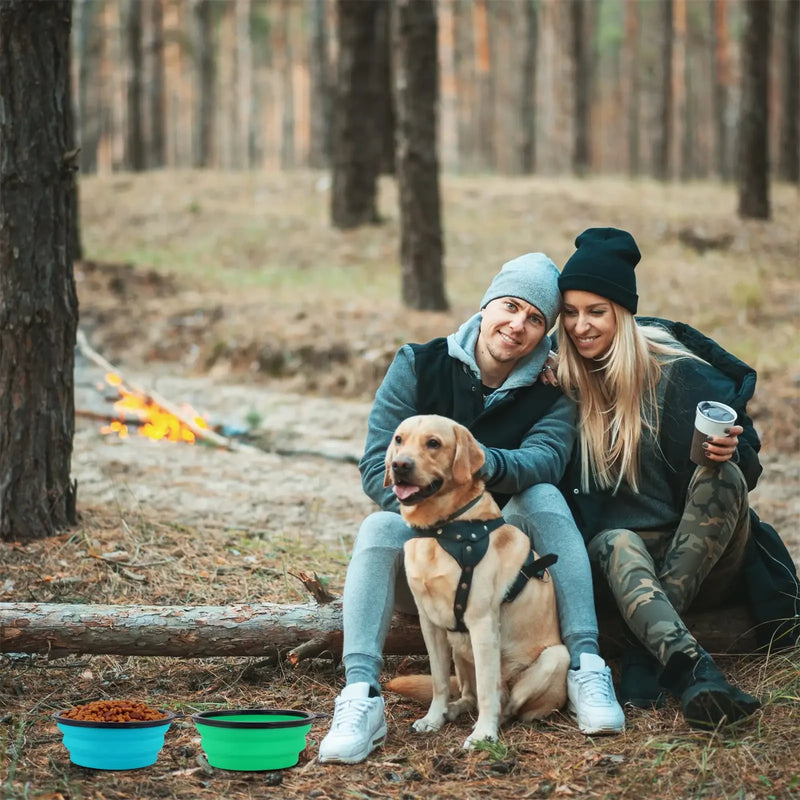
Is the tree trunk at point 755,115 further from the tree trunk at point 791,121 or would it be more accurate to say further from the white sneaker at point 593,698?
the white sneaker at point 593,698

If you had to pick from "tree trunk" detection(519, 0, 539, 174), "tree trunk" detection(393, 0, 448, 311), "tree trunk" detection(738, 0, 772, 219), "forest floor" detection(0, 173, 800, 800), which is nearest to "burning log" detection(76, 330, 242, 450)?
"forest floor" detection(0, 173, 800, 800)

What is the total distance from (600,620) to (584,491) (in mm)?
570

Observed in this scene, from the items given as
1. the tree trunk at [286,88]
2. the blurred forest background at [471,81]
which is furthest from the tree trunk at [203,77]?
the tree trunk at [286,88]

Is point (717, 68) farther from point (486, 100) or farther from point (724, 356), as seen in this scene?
point (724, 356)

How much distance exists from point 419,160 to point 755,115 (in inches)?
277

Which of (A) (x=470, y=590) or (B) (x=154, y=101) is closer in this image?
(A) (x=470, y=590)

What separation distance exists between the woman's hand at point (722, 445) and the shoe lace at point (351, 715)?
1.60m

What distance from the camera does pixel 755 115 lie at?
1533 cm

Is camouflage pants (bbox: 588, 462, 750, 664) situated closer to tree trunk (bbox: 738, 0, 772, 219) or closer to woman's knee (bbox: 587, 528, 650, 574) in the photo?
woman's knee (bbox: 587, 528, 650, 574)

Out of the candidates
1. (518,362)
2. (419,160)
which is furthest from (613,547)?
(419,160)

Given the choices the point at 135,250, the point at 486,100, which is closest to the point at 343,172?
the point at 135,250

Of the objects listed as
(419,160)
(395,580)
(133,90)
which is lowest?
(395,580)

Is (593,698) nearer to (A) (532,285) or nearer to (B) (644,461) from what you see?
(B) (644,461)

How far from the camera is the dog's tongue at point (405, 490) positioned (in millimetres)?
3451
